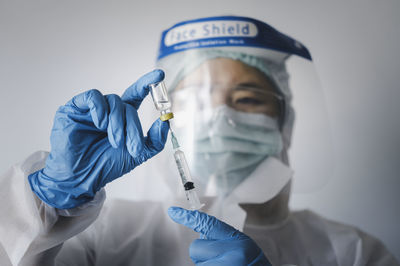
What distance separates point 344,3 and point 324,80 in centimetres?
40

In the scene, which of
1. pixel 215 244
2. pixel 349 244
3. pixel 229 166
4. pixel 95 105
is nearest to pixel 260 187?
pixel 229 166

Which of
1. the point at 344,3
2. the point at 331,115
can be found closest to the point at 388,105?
the point at 331,115

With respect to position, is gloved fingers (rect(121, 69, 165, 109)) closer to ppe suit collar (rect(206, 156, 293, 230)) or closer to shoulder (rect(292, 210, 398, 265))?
ppe suit collar (rect(206, 156, 293, 230))

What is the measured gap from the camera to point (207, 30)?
4.47 ft

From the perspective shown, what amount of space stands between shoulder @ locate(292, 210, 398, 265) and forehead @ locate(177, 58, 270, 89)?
689 millimetres

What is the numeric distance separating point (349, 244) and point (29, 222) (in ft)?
3.87

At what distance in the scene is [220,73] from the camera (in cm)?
141

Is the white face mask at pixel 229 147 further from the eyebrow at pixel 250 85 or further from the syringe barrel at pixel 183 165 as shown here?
the syringe barrel at pixel 183 165

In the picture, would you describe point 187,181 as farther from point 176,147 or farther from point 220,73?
point 220,73

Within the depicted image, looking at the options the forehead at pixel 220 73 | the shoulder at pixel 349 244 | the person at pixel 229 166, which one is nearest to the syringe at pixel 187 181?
the person at pixel 229 166

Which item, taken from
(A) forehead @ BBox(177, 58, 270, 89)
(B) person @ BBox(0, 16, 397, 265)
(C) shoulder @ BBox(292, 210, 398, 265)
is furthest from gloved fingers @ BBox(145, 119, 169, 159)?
(C) shoulder @ BBox(292, 210, 398, 265)

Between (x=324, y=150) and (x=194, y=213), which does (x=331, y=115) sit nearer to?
(x=324, y=150)

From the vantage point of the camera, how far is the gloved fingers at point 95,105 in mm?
818

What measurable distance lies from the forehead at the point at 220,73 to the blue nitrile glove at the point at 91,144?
0.52 meters
